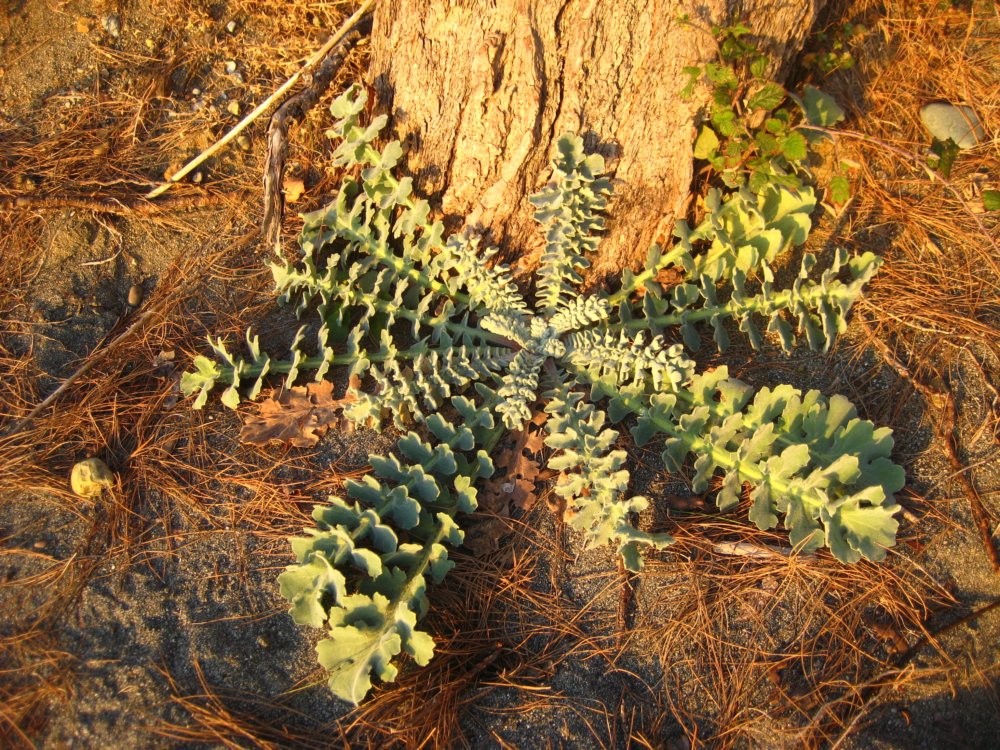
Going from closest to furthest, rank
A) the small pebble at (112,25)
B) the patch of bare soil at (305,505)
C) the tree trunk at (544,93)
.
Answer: the patch of bare soil at (305,505) < the tree trunk at (544,93) < the small pebble at (112,25)

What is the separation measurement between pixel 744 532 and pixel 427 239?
5.00 feet

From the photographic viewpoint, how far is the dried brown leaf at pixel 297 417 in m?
2.53

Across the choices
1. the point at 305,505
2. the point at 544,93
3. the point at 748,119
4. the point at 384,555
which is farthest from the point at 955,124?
the point at 305,505

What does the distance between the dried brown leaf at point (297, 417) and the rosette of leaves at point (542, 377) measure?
8cm

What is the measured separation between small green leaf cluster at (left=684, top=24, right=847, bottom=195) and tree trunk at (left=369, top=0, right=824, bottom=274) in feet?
0.24

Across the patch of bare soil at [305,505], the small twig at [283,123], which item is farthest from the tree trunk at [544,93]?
the patch of bare soil at [305,505]

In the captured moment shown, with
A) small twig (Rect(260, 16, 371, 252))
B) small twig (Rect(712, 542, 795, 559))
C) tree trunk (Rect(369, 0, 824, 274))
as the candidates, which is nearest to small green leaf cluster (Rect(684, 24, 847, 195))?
tree trunk (Rect(369, 0, 824, 274))

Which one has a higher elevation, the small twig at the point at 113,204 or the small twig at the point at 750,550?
the small twig at the point at 113,204

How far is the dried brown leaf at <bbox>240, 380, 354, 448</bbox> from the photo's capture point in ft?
8.30

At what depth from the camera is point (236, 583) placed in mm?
2303

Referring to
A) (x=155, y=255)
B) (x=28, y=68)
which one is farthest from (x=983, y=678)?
(x=28, y=68)

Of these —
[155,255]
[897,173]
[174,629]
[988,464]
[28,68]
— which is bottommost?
[174,629]

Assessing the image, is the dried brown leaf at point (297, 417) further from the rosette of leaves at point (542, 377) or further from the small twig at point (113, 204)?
the small twig at point (113, 204)

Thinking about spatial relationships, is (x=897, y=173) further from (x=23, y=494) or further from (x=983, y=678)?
(x=23, y=494)
